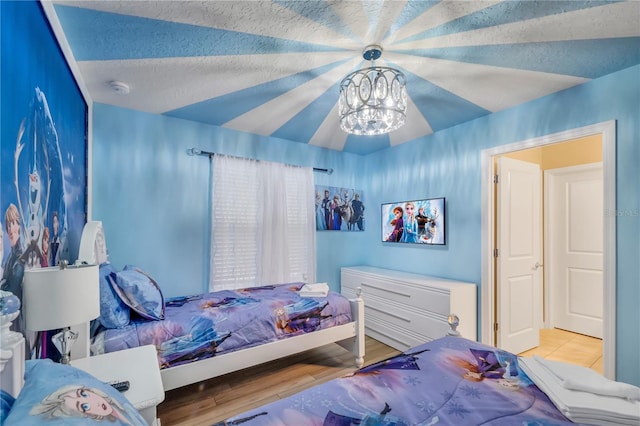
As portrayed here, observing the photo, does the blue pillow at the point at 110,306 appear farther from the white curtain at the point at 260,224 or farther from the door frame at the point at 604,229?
the door frame at the point at 604,229

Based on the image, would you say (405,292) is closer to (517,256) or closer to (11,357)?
(517,256)

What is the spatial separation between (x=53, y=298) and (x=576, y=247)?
504cm

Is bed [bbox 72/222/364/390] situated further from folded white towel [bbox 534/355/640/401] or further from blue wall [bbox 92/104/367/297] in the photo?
folded white towel [bbox 534/355/640/401]

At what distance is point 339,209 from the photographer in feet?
13.6

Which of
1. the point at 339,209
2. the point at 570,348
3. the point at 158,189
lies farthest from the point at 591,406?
the point at 158,189

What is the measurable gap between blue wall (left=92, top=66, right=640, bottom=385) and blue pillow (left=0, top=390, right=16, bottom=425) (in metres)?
2.29

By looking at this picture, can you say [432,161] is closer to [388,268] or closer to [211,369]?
[388,268]

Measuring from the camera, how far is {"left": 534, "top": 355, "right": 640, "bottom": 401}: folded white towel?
1107 mm

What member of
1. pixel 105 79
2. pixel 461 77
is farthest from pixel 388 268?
pixel 105 79

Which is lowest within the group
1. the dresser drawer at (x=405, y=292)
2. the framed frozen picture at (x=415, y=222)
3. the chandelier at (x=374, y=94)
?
the dresser drawer at (x=405, y=292)

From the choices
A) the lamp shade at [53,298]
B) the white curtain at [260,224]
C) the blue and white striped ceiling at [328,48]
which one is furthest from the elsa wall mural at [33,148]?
the white curtain at [260,224]

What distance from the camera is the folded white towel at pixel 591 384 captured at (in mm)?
1107

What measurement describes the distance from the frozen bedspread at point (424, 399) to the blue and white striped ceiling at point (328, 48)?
189cm

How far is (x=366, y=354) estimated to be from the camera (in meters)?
3.04
